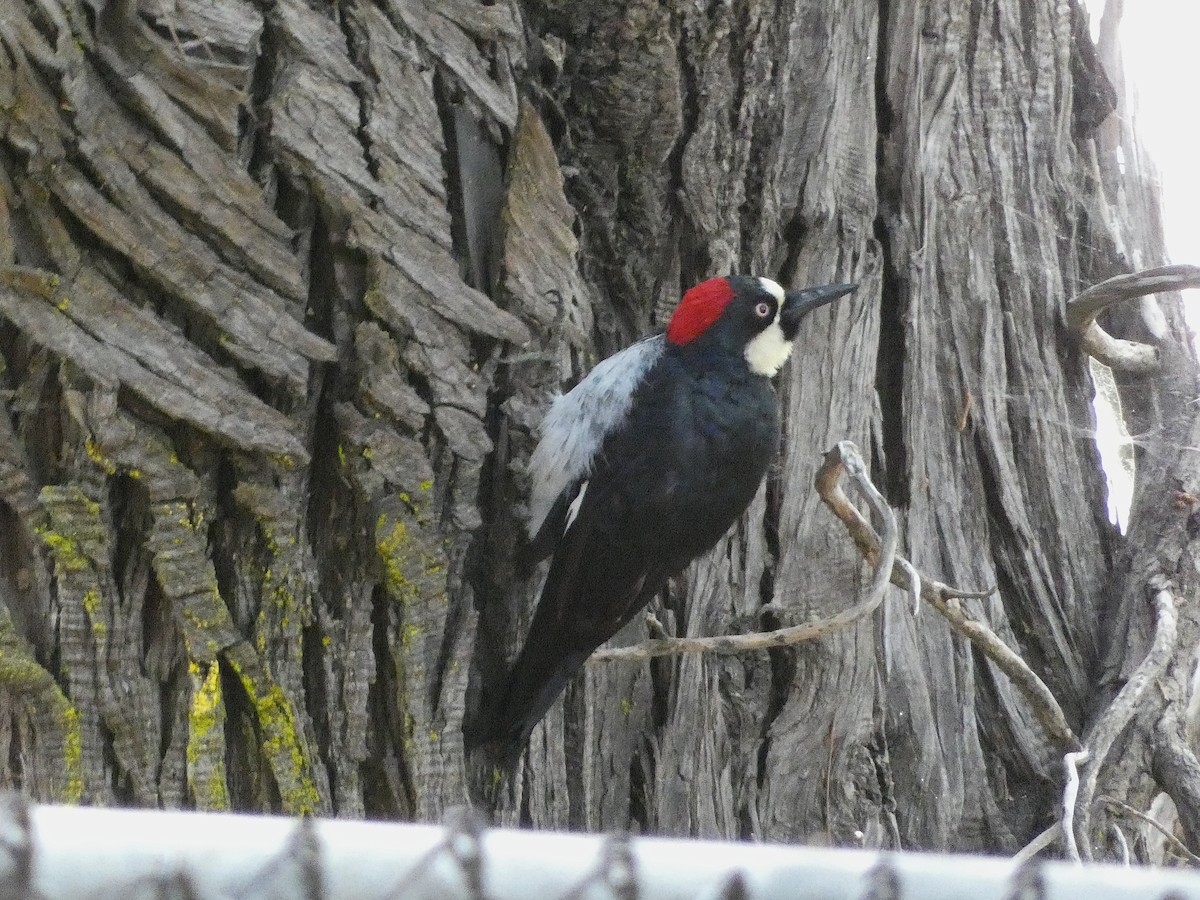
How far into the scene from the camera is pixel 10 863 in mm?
714

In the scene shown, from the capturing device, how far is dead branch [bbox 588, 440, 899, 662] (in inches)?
83.6

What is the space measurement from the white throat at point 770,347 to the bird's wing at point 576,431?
0.69ft

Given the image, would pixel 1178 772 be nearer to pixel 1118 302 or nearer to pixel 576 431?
pixel 1118 302

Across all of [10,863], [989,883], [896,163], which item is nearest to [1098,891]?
[989,883]

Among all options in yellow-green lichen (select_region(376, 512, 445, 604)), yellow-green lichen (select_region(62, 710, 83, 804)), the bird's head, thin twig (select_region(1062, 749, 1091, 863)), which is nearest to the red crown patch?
the bird's head

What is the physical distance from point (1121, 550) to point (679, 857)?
2.26 meters

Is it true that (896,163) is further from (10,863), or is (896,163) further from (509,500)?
(10,863)

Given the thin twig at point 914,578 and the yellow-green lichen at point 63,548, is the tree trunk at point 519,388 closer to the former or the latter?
the yellow-green lichen at point 63,548

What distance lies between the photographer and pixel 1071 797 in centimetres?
228

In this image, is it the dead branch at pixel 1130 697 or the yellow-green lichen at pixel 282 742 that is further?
the dead branch at pixel 1130 697

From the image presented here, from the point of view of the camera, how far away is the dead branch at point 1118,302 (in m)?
2.62

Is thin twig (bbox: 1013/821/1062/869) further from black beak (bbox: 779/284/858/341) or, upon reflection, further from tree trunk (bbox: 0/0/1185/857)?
black beak (bbox: 779/284/858/341)

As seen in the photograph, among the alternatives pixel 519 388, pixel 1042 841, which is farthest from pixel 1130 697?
pixel 519 388

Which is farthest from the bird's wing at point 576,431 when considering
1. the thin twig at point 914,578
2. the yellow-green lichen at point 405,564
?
the thin twig at point 914,578
